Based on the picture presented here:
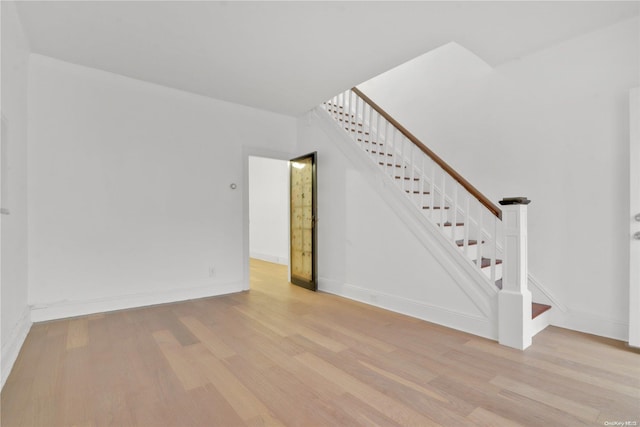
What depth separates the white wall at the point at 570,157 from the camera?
2.76m

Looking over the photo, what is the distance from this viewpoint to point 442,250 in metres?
3.17

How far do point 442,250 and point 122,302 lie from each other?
3538 millimetres

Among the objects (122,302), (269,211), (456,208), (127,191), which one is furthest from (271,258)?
(456,208)

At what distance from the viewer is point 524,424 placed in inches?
64.5

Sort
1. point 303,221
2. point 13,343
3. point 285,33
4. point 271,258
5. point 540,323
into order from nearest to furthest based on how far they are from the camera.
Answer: point 13,343, point 285,33, point 540,323, point 303,221, point 271,258

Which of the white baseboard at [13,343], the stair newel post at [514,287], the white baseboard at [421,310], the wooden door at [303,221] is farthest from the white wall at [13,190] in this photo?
the stair newel post at [514,287]

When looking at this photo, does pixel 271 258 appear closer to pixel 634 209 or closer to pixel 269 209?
pixel 269 209

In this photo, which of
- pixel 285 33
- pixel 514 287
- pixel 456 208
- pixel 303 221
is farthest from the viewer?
pixel 303 221

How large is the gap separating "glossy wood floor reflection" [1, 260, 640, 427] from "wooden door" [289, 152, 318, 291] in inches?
60.2

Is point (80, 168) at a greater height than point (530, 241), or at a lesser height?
greater

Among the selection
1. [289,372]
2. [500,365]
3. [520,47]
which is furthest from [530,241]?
[289,372]

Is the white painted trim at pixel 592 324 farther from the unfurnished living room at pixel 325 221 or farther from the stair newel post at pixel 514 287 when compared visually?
the stair newel post at pixel 514 287

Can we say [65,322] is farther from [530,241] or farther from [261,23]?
[530,241]

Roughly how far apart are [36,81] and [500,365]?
4.87m
